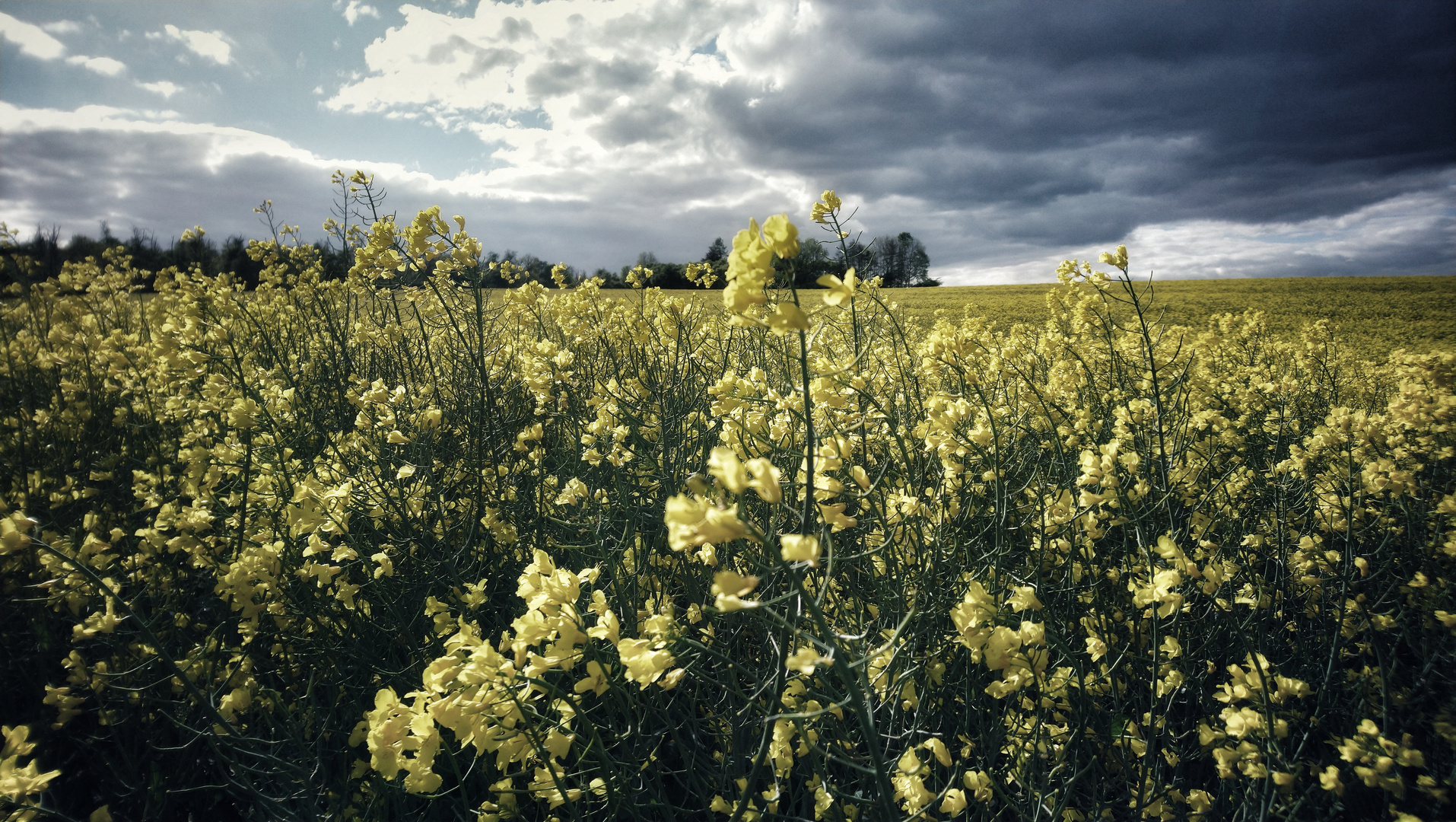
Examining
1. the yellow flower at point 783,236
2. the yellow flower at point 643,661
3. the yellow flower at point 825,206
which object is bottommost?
the yellow flower at point 643,661

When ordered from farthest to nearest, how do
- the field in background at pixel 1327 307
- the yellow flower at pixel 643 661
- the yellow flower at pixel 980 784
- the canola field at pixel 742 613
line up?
the field in background at pixel 1327 307 < the yellow flower at pixel 980 784 < the canola field at pixel 742 613 < the yellow flower at pixel 643 661

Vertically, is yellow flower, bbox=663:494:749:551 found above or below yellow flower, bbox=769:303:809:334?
below

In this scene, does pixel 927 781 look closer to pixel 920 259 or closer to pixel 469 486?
A: pixel 469 486

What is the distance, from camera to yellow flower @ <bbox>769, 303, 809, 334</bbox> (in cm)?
83

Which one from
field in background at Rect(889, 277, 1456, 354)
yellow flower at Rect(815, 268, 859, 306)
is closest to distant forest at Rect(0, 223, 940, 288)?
yellow flower at Rect(815, 268, 859, 306)

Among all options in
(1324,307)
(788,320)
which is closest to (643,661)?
(788,320)

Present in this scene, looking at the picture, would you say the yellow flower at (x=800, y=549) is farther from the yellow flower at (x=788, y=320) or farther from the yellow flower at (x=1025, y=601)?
the yellow flower at (x=1025, y=601)

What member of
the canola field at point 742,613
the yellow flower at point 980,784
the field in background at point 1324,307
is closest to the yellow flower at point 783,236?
the canola field at point 742,613

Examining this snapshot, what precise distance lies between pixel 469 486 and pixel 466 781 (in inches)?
65.4

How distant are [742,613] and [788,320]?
142 cm

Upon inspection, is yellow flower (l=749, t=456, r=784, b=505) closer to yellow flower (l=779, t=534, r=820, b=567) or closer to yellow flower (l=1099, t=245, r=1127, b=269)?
yellow flower (l=779, t=534, r=820, b=567)

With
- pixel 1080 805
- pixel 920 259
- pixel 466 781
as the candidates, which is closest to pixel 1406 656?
pixel 1080 805

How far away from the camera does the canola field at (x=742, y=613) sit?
1.28 m

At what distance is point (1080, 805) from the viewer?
2043 millimetres
